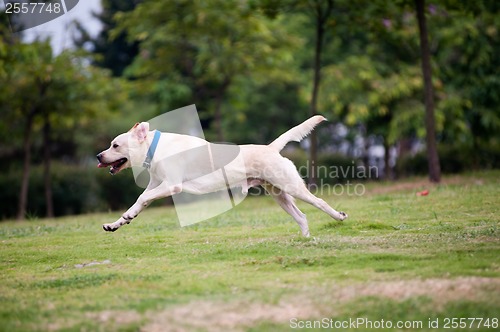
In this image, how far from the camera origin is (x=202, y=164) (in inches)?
389

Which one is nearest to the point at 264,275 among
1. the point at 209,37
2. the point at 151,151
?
the point at 151,151

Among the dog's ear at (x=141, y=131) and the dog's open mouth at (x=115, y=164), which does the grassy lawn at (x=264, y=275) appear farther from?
the dog's ear at (x=141, y=131)

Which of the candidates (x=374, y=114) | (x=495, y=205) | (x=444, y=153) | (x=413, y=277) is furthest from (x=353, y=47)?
(x=413, y=277)

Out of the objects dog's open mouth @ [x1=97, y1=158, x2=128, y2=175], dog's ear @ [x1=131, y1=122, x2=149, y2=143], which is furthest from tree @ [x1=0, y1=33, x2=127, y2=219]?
dog's ear @ [x1=131, y1=122, x2=149, y2=143]

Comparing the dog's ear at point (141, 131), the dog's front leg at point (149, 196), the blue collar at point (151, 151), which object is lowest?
the dog's front leg at point (149, 196)

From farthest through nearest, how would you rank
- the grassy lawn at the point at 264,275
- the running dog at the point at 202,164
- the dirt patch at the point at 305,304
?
the running dog at the point at 202,164 < the grassy lawn at the point at 264,275 < the dirt patch at the point at 305,304

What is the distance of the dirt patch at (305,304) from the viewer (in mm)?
5906

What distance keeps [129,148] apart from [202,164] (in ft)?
3.62

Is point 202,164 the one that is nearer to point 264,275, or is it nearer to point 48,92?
point 264,275

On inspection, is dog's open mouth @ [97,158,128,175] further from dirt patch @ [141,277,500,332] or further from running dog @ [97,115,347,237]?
dirt patch @ [141,277,500,332]

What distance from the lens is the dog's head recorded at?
31.9 ft

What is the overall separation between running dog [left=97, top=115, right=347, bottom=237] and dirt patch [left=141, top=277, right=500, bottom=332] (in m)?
3.06

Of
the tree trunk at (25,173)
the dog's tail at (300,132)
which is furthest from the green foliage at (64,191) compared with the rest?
the dog's tail at (300,132)

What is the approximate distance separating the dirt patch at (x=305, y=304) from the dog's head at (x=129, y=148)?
3808 millimetres
